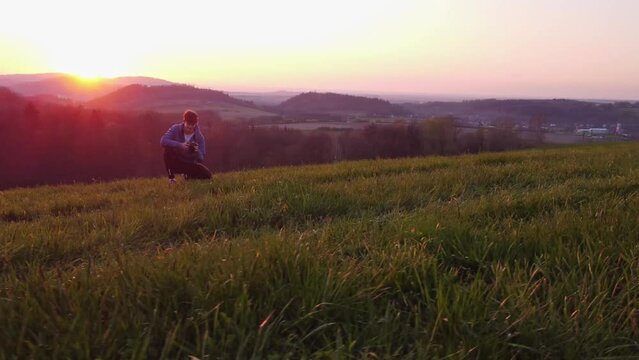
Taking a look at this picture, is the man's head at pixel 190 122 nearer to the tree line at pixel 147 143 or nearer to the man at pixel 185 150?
the man at pixel 185 150

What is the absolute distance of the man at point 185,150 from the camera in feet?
32.6

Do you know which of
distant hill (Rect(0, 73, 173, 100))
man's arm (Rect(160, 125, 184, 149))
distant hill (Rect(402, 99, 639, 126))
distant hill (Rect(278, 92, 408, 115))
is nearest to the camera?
man's arm (Rect(160, 125, 184, 149))

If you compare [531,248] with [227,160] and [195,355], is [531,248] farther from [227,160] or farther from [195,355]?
[227,160]

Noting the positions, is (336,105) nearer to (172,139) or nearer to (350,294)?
(172,139)

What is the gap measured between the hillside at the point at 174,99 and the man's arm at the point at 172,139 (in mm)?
88339

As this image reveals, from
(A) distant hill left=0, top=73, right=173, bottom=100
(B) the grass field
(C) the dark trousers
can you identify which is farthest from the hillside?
(B) the grass field

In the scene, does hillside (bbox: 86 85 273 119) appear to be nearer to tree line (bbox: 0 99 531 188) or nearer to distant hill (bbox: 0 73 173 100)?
distant hill (bbox: 0 73 173 100)

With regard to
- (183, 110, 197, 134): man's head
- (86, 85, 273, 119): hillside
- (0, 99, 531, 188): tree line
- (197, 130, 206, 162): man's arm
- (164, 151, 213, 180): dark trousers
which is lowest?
(0, 99, 531, 188): tree line

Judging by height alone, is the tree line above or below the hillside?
below

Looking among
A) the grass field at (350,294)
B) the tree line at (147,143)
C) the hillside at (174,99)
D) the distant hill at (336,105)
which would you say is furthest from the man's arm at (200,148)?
the distant hill at (336,105)

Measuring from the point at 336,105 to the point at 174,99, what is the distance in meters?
38.5

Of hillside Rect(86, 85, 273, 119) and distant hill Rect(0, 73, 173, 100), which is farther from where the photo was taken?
distant hill Rect(0, 73, 173, 100)

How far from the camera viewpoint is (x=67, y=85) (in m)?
112

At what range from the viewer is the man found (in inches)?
391
